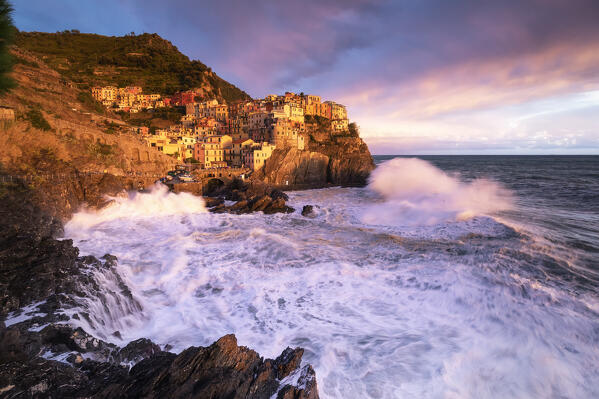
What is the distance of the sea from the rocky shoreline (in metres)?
0.87

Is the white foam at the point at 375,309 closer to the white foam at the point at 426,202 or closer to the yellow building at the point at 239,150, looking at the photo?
the white foam at the point at 426,202

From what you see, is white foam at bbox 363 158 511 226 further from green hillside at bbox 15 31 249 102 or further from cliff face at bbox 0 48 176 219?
green hillside at bbox 15 31 249 102

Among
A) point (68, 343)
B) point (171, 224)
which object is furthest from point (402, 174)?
point (68, 343)

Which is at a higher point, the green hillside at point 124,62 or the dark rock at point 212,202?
the green hillside at point 124,62

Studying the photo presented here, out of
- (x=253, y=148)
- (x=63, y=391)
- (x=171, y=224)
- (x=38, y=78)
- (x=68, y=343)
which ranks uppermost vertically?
(x=38, y=78)

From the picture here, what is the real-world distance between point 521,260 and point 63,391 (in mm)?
17376

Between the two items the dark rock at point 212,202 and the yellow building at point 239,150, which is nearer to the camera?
the dark rock at point 212,202

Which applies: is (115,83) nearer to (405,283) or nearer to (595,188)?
(405,283)

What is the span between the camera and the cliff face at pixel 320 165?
5156cm

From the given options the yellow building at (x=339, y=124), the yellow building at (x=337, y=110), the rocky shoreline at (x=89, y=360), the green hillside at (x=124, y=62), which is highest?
the green hillside at (x=124, y=62)

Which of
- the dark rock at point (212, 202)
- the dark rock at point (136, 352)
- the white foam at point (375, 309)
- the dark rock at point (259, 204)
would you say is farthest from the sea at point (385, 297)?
the dark rock at point (212, 202)

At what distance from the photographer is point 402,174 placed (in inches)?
1838

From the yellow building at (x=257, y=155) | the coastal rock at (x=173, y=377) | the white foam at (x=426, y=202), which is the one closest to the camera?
the coastal rock at (x=173, y=377)

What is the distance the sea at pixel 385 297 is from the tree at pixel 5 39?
6.25 m
